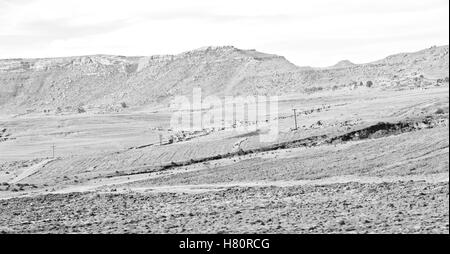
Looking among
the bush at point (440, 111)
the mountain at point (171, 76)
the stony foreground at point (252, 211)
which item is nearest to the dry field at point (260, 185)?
the stony foreground at point (252, 211)

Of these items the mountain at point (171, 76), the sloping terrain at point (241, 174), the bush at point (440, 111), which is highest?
the mountain at point (171, 76)

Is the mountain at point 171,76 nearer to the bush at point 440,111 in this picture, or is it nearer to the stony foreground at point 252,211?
the bush at point 440,111

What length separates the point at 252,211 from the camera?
657 inches

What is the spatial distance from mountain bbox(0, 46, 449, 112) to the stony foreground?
256ft

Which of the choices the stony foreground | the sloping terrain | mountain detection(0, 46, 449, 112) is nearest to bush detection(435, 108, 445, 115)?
the sloping terrain

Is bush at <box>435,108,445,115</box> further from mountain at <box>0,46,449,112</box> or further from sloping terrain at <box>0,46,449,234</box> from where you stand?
mountain at <box>0,46,449,112</box>

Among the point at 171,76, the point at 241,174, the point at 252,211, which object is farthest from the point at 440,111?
the point at 171,76

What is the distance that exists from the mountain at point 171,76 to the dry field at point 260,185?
58.8 metres

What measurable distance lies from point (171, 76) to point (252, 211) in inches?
5204

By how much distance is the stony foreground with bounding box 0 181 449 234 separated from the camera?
13.2 m

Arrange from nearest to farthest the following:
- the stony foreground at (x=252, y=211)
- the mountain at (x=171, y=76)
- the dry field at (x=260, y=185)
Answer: the stony foreground at (x=252, y=211)
the dry field at (x=260, y=185)
the mountain at (x=171, y=76)

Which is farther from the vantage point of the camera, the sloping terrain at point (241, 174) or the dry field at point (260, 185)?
the sloping terrain at point (241, 174)

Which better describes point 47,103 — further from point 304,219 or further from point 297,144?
point 304,219

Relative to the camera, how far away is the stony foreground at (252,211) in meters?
13.2
